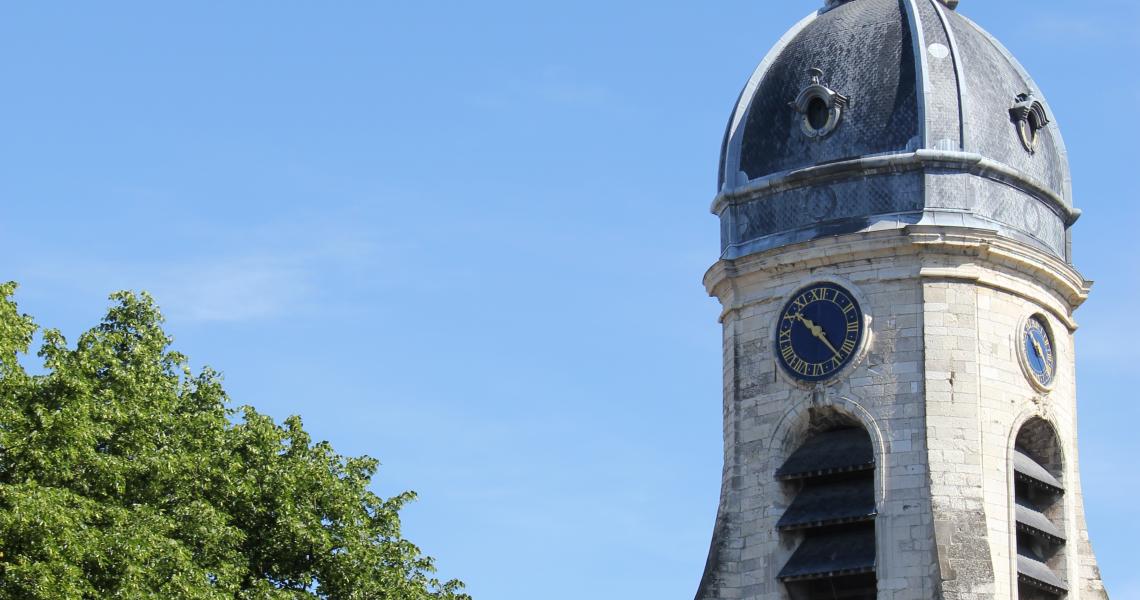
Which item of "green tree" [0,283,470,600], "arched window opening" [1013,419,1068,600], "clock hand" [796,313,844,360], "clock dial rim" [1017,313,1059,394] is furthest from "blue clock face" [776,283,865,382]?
"green tree" [0,283,470,600]

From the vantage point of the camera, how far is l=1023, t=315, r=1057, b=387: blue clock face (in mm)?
56312

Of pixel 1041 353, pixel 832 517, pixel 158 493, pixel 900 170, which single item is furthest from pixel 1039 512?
pixel 158 493

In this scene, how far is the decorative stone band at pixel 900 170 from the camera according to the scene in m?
56.2

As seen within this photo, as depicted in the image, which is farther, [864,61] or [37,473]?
[864,61]

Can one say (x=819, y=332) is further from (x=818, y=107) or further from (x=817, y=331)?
(x=818, y=107)

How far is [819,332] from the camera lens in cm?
5628

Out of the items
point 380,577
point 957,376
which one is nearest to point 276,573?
point 380,577

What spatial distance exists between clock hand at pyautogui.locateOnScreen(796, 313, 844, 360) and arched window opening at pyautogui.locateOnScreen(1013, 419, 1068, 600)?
4780 millimetres

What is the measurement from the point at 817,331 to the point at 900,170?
167 inches

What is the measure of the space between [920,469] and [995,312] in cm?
434

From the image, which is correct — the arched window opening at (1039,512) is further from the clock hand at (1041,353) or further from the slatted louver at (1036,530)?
the clock hand at (1041,353)

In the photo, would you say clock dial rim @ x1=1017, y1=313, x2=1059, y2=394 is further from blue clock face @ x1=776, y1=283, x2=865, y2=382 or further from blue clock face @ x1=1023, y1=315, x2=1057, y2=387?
blue clock face @ x1=776, y1=283, x2=865, y2=382

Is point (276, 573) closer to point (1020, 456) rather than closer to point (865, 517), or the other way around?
point (865, 517)

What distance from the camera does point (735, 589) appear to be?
5628 cm
